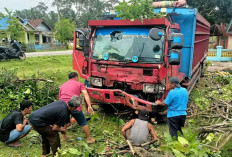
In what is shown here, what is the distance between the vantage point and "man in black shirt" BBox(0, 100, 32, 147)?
4168 mm

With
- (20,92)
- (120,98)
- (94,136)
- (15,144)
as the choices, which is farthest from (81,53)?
(15,144)

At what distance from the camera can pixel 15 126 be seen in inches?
171

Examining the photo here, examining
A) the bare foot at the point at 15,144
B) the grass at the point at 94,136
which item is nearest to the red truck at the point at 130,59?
the grass at the point at 94,136

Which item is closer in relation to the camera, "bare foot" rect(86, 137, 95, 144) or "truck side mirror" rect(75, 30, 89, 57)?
"bare foot" rect(86, 137, 95, 144)

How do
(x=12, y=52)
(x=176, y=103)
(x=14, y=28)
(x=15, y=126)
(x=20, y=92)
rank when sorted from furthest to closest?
(x=14, y=28) → (x=12, y=52) → (x=20, y=92) → (x=15, y=126) → (x=176, y=103)

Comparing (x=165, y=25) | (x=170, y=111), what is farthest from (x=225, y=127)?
(x=165, y=25)

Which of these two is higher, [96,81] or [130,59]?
[130,59]

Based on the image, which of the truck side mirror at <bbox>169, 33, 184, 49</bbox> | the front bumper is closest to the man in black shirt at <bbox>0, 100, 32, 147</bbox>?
the front bumper

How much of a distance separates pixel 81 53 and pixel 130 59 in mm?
1612

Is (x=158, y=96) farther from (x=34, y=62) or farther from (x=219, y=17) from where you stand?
(x=219, y=17)

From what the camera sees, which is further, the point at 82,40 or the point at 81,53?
the point at 81,53

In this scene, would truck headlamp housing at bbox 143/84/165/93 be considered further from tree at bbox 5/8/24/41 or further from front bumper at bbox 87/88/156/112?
tree at bbox 5/8/24/41

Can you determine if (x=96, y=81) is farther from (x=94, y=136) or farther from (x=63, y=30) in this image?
(x=63, y=30)

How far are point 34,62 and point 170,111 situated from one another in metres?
12.2
